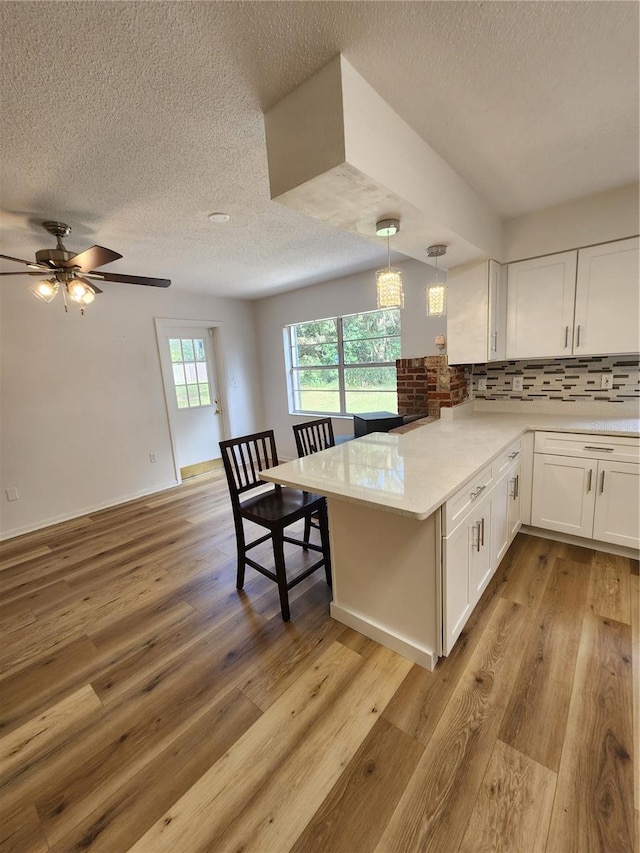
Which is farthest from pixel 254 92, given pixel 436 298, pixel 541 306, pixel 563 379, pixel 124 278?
pixel 563 379

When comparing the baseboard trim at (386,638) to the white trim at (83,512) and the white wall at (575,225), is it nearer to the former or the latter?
the white wall at (575,225)

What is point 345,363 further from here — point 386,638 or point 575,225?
point 386,638

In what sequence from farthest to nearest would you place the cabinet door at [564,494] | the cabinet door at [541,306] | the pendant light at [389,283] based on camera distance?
the cabinet door at [541,306], the cabinet door at [564,494], the pendant light at [389,283]

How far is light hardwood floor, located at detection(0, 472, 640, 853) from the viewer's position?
3.59ft

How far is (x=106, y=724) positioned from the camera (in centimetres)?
147

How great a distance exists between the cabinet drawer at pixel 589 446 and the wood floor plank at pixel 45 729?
118 inches

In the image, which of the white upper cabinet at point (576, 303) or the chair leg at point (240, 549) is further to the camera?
the white upper cabinet at point (576, 303)

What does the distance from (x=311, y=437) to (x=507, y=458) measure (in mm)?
1347

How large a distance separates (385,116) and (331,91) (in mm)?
324

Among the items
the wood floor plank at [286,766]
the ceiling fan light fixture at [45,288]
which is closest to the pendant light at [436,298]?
the wood floor plank at [286,766]

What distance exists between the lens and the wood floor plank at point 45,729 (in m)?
1.36

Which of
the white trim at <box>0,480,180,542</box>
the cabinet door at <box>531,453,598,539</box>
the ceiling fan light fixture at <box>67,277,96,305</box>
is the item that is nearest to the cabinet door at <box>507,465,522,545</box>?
the cabinet door at <box>531,453,598,539</box>

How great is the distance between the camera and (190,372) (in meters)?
4.75

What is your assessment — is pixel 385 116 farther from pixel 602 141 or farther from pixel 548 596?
pixel 548 596
